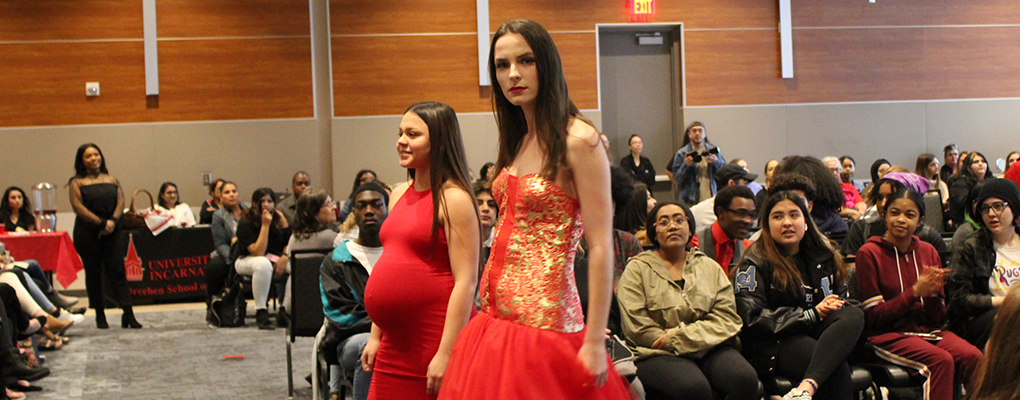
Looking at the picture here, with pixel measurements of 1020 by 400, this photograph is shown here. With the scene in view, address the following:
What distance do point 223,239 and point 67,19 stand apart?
4.12m

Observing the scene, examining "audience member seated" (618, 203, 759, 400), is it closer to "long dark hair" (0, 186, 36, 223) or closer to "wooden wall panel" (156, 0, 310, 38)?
"long dark hair" (0, 186, 36, 223)

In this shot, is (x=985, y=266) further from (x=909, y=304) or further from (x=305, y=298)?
(x=305, y=298)

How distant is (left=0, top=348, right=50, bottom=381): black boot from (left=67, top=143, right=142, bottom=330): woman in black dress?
179 cm

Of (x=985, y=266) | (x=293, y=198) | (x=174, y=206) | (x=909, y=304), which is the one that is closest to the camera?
(x=909, y=304)

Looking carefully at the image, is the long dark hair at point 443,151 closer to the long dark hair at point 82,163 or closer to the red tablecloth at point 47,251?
the long dark hair at point 82,163

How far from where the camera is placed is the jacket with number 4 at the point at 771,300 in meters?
3.54

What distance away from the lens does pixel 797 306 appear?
11.9 feet

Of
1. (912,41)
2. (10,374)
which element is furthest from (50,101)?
(912,41)

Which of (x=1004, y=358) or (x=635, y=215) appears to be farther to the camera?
(x=635, y=215)

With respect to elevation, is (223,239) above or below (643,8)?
below

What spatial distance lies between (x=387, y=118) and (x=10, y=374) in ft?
19.4

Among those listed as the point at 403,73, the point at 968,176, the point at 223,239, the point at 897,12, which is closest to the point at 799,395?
the point at 223,239

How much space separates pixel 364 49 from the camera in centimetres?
1022

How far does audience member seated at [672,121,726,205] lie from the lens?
29.7 ft
